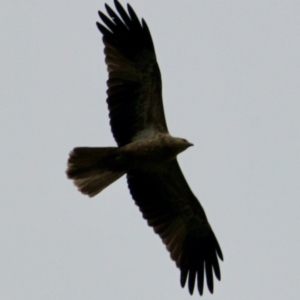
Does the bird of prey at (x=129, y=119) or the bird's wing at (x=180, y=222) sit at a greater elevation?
the bird of prey at (x=129, y=119)

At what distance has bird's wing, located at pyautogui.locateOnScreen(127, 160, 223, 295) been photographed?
46.0 ft

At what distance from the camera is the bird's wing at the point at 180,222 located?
1402 centimetres

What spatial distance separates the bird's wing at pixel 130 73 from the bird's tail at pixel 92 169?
16.6 inches

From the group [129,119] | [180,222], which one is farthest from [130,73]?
[180,222]

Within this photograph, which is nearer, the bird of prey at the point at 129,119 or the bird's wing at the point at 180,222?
the bird of prey at the point at 129,119

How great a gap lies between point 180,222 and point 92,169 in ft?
5.80

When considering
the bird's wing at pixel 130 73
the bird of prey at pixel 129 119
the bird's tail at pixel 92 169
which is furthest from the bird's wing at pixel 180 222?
the bird's wing at pixel 130 73

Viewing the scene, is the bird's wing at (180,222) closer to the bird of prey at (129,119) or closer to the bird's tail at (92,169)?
the bird of prey at (129,119)

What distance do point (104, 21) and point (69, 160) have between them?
2.01 meters

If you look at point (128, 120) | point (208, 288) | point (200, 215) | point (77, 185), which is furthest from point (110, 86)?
point (208, 288)

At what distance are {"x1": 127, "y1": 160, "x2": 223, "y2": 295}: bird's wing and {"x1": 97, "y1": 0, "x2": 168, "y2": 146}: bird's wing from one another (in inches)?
38.7

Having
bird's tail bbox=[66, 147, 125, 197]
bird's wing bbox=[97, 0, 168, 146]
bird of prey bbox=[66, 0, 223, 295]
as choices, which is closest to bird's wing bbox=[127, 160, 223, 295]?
bird of prey bbox=[66, 0, 223, 295]

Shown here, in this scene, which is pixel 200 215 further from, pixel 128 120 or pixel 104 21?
pixel 104 21

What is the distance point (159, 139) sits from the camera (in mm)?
13227
